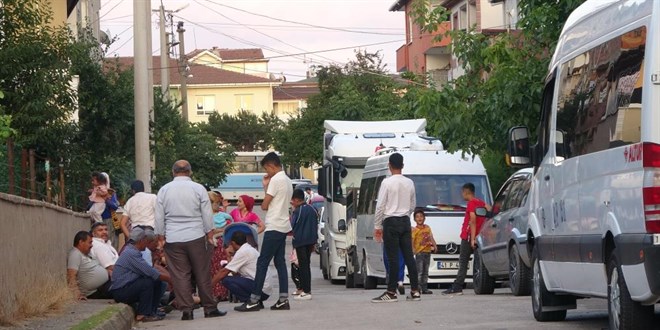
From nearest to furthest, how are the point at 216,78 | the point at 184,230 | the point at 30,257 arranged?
the point at 30,257 < the point at 184,230 < the point at 216,78

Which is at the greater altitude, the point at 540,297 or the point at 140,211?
the point at 140,211

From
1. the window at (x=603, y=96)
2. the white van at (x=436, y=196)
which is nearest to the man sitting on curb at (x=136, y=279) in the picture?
the window at (x=603, y=96)

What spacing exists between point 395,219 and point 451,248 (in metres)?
6.52

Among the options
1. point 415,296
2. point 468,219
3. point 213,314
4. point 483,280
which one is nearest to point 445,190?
point 468,219

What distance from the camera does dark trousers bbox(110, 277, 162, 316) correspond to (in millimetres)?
15930

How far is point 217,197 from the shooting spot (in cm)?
2223

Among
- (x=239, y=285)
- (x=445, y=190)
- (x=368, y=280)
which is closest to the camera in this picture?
(x=239, y=285)

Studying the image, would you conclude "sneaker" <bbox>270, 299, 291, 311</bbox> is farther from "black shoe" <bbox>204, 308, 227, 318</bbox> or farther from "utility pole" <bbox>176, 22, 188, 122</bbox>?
"utility pole" <bbox>176, 22, 188, 122</bbox>

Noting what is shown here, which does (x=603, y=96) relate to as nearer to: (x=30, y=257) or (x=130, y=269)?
(x=30, y=257)

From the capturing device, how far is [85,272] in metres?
17.4

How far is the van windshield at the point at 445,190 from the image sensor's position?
79.9 ft

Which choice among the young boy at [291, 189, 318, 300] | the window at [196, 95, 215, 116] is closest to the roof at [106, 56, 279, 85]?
the window at [196, 95, 215, 116]

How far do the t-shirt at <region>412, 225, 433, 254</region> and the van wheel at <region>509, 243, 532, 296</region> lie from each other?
11.1ft

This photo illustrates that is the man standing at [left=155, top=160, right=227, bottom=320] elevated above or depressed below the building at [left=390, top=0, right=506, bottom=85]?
below
